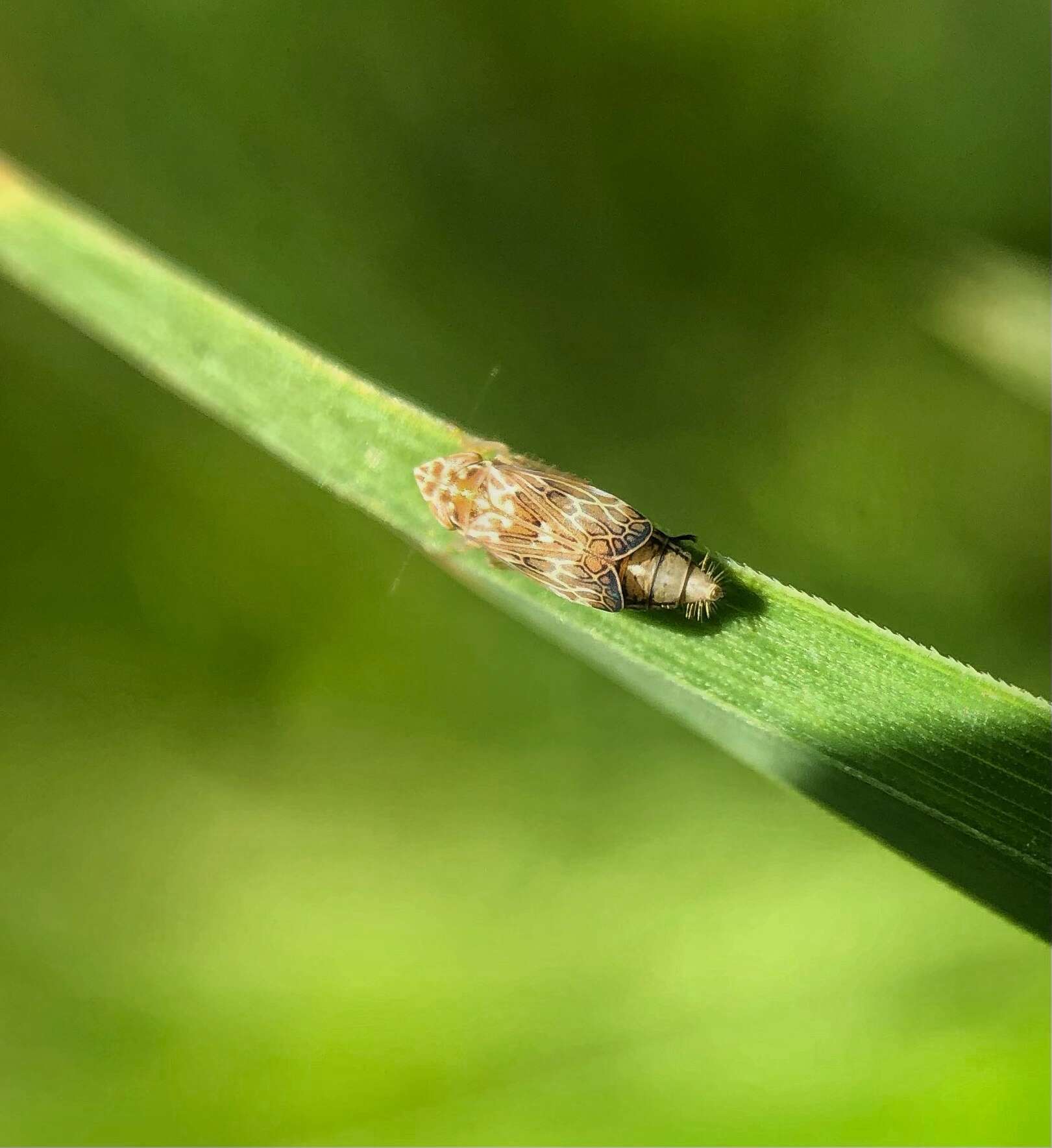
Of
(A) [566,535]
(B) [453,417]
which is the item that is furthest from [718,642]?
(B) [453,417]

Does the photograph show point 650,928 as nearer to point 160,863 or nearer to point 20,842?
point 160,863

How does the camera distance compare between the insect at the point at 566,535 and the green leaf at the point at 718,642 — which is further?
the insect at the point at 566,535

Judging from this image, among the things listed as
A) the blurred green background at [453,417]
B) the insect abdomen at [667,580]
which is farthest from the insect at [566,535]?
the blurred green background at [453,417]

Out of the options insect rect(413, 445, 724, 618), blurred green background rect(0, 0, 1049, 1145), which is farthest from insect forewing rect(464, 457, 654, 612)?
blurred green background rect(0, 0, 1049, 1145)

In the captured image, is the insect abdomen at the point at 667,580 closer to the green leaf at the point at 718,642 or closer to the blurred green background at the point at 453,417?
the green leaf at the point at 718,642

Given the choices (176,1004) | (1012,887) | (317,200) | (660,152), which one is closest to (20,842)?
(176,1004)

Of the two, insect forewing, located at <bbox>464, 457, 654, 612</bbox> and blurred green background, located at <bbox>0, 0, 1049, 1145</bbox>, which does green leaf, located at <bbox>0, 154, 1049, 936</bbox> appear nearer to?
insect forewing, located at <bbox>464, 457, 654, 612</bbox>

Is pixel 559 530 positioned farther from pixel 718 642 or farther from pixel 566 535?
pixel 718 642
